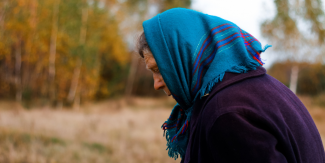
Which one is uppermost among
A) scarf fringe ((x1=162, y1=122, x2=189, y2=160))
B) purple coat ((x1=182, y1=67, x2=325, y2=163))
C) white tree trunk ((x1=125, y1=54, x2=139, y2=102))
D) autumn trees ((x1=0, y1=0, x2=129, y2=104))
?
purple coat ((x1=182, y1=67, x2=325, y2=163))

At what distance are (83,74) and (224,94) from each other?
16626mm

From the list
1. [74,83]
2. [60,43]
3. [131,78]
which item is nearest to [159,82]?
[60,43]

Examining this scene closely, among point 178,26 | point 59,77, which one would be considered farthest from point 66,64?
point 178,26

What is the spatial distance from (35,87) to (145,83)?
13.3 metres

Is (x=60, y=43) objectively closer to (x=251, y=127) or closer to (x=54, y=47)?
(x=54, y=47)

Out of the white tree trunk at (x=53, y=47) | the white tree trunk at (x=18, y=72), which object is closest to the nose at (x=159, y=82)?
the white tree trunk at (x=53, y=47)

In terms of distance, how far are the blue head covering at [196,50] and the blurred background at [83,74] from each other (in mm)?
3948

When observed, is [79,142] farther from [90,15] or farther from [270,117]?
[90,15]

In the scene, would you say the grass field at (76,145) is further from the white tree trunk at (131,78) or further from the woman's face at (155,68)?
the white tree trunk at (131,78)

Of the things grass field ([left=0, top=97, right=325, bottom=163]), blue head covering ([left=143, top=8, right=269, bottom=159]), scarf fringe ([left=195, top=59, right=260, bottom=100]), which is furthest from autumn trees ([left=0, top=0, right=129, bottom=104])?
scarf fringe ([left=195, top=59, right=260, bottom=100])

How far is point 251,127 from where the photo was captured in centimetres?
92

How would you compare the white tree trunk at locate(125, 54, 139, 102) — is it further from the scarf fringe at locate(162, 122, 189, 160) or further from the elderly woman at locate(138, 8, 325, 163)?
the elderly woman at locate(138, 8, 325, 163)

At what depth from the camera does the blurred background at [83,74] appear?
18.5 feet

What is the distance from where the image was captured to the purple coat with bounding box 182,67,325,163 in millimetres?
919
